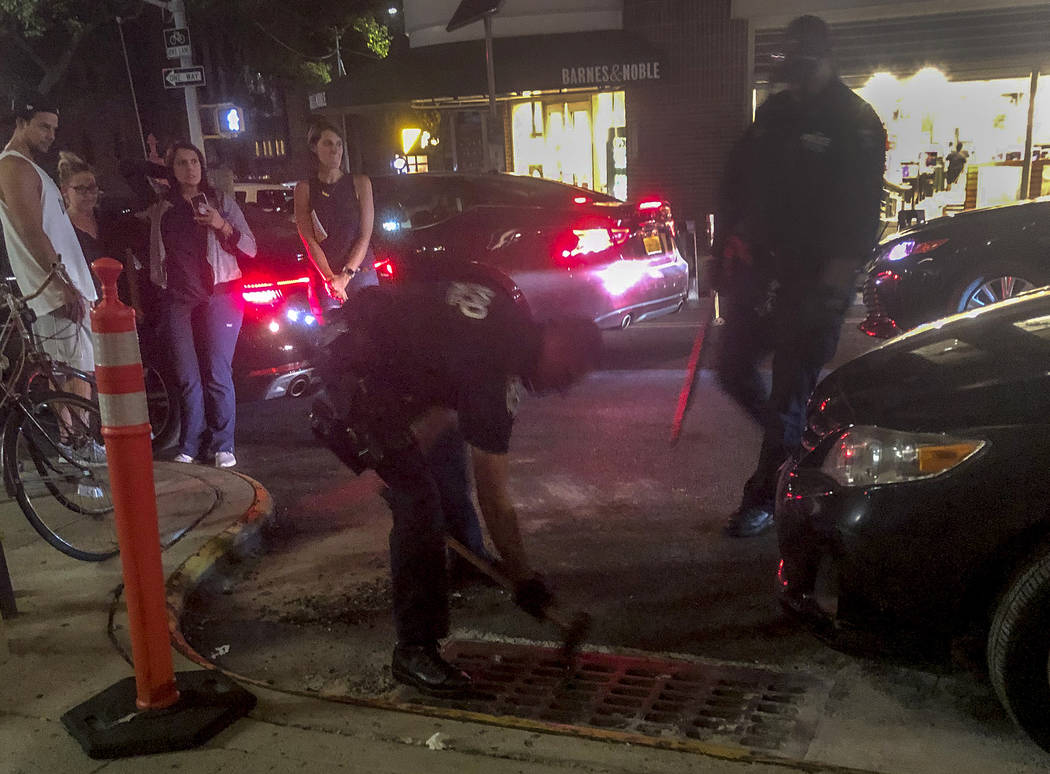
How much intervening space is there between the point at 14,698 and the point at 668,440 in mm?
3811

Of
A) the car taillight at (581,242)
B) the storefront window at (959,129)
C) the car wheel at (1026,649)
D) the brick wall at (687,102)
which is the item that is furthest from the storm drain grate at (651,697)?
the storefront window at (959,129)

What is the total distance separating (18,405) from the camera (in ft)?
13.7

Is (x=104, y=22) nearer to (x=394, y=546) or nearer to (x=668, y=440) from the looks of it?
(x=668, y=440)

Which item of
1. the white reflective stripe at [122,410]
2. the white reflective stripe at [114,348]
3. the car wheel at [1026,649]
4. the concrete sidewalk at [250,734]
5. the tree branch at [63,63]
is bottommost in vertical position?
the concrete sidewalk at [250,734]

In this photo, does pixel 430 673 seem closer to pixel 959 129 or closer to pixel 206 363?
pixel 206 363

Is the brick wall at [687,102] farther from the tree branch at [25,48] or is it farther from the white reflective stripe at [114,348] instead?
the tree branch at [25,48]

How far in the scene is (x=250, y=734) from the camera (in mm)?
2725

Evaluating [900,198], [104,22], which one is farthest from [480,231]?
[104,22]

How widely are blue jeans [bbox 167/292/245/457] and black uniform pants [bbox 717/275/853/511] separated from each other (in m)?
2.95

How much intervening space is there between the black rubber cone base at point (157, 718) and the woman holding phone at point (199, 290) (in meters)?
2.87

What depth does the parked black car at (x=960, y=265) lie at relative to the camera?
22.6ft

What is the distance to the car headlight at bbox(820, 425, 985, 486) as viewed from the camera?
2555 millimetres

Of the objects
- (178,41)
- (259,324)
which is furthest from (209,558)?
(178,41)

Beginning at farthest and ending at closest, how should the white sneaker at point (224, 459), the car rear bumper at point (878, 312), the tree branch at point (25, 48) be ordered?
the tree branch at point (25, 48) < the car rear bumper at point (878, 312) < the white sneaker at point (224, 459)
